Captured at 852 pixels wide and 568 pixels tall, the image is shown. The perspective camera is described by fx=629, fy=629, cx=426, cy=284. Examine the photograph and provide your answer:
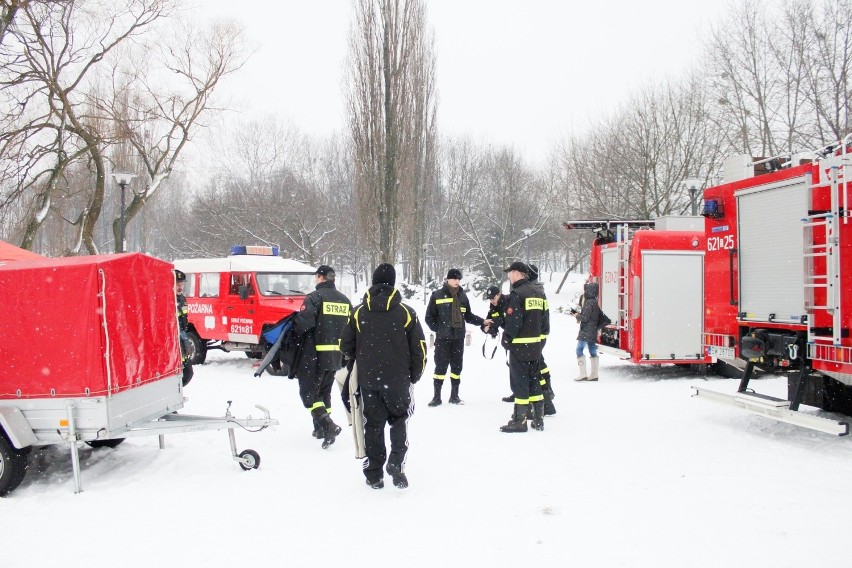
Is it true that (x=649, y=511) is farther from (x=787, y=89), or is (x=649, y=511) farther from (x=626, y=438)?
(x=787, y=89)

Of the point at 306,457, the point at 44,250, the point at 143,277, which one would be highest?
the point at 44,250

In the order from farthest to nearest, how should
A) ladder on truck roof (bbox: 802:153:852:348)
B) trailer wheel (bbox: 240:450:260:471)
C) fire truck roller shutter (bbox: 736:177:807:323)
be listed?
fire truck roller shutter (bbox: 736:177:807:323) → ladder on truck roof (bbox: 802:153:852:348) → trailer wheel (bbox: 240:450:260:471)

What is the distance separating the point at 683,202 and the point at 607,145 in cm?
407

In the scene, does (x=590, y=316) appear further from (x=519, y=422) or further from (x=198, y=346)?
(x=198, y=346)

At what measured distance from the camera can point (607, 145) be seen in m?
27.4

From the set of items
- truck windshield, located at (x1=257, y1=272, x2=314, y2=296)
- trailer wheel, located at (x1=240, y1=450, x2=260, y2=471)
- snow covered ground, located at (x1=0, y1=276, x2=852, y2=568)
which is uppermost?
truck windshield, located at (x1=257, y1=272, x2=314, y2=296)

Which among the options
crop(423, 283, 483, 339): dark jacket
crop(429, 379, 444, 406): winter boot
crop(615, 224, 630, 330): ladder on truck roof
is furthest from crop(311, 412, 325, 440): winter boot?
crop(615, 224, 630, 330): ladder on truck roof

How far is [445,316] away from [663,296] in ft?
14.6

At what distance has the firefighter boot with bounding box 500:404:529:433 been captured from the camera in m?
7.09

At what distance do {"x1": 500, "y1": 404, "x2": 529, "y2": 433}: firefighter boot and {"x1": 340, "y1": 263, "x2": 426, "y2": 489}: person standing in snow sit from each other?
210 centimetres

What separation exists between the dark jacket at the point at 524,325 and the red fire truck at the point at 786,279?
83.6 inches

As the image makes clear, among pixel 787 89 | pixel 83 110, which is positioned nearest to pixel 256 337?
pixel 83 110

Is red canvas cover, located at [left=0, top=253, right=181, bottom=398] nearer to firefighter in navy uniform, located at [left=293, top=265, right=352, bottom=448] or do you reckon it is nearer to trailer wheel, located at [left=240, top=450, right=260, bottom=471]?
trailer wheel, located at [left=240, top=450, right=260, bottom=471]

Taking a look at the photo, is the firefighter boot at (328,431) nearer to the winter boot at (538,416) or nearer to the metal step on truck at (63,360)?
the metal step on truck at (63,360)
